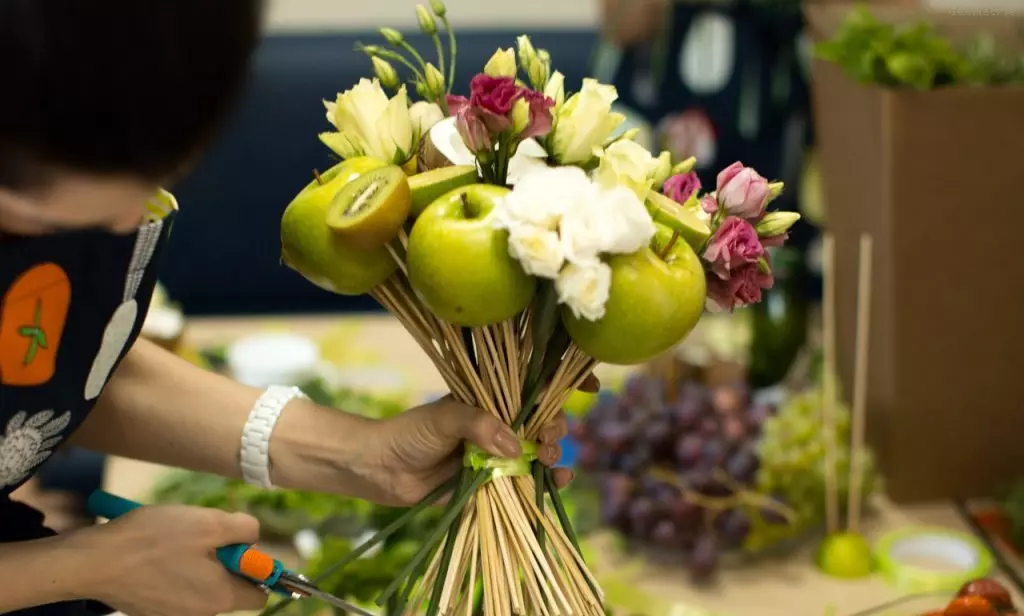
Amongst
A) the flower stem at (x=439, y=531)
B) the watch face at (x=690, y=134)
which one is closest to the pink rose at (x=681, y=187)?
the flower stem at (x=439, y=531)

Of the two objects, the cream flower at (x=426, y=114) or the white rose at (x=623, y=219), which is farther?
the cream flower at (x=426, y=114)

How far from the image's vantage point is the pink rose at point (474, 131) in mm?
638

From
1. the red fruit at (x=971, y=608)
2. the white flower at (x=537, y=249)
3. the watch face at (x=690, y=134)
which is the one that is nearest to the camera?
the white flower at (x=537, y=249)

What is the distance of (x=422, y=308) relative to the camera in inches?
28.0

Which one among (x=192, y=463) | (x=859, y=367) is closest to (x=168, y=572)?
(x=192, y=463)

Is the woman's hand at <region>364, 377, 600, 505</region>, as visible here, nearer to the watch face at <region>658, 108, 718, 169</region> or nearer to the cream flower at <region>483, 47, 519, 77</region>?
the cream flower at <region>483, 47, 519, 77</region>

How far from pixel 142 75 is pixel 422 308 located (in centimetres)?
27

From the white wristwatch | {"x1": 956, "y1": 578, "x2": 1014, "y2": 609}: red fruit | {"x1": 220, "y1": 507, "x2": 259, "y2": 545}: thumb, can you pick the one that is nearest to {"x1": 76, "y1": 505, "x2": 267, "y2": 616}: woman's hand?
{"x1": 220, "y1": 507, "x2": 259, "y2": 545}: thumb

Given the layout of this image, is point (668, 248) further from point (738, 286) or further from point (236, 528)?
point (236, 528)

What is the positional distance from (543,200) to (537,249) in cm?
3

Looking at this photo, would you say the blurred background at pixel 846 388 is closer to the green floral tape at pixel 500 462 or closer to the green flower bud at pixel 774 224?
the green floral tape at pixel 500 462

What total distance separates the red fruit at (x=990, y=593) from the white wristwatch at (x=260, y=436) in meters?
0.57

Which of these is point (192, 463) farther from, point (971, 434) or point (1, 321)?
point (971, 434)

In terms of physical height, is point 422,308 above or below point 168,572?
above
